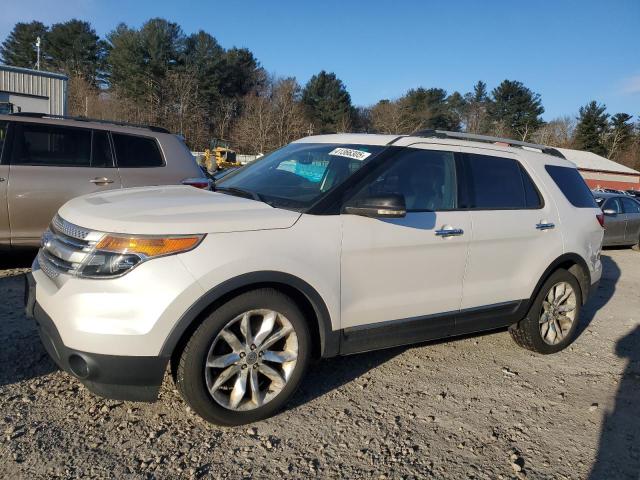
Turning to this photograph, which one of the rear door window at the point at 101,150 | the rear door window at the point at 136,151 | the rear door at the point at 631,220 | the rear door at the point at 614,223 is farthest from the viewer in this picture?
the rear door at the point at 631,220

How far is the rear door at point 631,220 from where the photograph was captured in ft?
38.9

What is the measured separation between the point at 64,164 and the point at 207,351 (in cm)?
384

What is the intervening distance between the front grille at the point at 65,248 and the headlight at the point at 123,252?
0.06m

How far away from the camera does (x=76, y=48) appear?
2199 inches

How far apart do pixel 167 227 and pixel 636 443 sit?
306 centimetres

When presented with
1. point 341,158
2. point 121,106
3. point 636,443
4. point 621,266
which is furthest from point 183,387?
point 121,106

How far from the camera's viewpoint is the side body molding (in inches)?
102

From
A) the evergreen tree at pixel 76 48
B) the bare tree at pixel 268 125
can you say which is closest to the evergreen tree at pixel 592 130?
the bare tree at pixel 268 125

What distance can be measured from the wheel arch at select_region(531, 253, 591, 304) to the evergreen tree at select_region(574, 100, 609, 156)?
87260 millimetres

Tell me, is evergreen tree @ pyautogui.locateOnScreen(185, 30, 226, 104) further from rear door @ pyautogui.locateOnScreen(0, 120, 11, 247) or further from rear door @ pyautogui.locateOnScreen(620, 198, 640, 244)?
rear door @ pyautogui.locateOnScreen(0, 120, 11, 247)

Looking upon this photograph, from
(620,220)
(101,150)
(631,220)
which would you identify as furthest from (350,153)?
(631,220)

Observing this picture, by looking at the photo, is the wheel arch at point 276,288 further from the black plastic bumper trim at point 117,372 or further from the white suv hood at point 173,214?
the white suv hood at point 173,214

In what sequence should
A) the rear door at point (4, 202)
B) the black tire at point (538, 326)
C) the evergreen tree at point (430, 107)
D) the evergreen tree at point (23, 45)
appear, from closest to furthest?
the black tire at point (538, 326)
the rear door at point (4, 202)
the evergreen tree at point (23, 45)
the evergreen tree at point (430, 107)

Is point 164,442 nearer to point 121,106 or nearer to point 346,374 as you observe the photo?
point 346,374
